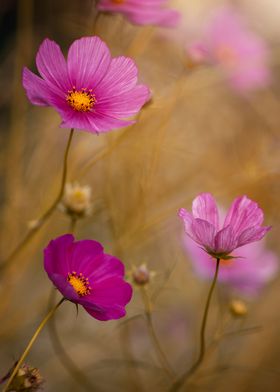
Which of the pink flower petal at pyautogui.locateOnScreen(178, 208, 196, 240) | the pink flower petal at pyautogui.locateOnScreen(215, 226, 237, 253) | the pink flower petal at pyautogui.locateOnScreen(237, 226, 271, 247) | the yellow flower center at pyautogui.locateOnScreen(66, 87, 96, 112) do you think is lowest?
the pink flower petal at pyautogui.locateOnScreen(237, 226, 271, 247)

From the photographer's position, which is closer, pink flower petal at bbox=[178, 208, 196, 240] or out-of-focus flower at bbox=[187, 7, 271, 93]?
pink flower petal at bbox=[178, 208, 196, 240]

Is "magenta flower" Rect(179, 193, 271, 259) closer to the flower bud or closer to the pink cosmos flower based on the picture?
the flower bud

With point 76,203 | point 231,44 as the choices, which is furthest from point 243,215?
point 231,44

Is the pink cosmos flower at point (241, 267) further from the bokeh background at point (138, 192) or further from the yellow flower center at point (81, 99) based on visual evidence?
the yellow flower center at point (81, 99)

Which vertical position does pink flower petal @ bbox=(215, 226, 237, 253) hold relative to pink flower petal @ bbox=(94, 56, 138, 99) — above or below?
below

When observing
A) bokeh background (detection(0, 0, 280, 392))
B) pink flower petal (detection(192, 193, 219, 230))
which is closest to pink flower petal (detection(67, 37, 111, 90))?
pink flower petal (detection(192, 193, 219, 230))

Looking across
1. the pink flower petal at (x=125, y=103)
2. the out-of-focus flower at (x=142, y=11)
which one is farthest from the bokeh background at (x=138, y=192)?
the pink flower petal at (x=125, y=103)

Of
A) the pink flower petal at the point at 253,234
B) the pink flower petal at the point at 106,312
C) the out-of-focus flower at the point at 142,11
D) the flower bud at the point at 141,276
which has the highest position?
the out-of-focus flower at the point at 142,11
